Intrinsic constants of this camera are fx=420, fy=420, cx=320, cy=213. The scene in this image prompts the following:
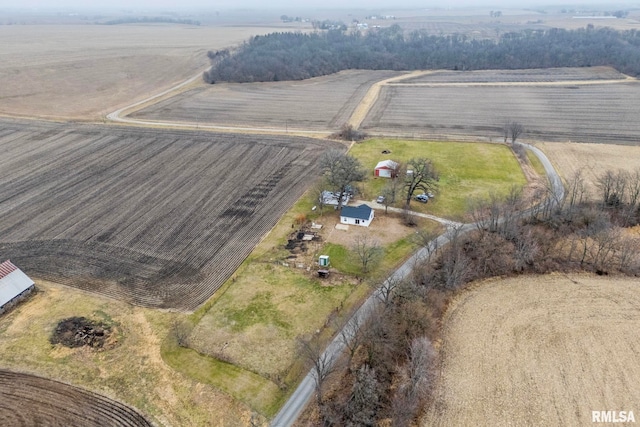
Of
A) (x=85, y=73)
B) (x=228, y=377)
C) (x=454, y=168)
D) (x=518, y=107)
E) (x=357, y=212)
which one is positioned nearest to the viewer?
(x=228, y=377)

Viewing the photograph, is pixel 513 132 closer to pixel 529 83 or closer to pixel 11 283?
pixel 529 83

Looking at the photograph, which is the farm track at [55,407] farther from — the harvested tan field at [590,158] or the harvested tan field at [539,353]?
the harvested tan field at [590,158]

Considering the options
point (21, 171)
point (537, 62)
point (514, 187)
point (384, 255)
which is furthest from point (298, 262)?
point (537, 62)

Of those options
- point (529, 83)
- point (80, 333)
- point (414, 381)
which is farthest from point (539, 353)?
point (529, 83)

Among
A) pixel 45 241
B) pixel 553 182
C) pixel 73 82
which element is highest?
pixel 73 82

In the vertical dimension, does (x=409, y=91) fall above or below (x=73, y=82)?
below

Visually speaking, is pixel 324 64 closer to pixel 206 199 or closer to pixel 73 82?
pixel 73 82

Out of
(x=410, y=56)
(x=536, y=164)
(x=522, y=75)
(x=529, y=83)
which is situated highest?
(x=410, y=56)

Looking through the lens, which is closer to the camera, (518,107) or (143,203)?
(143,203)
